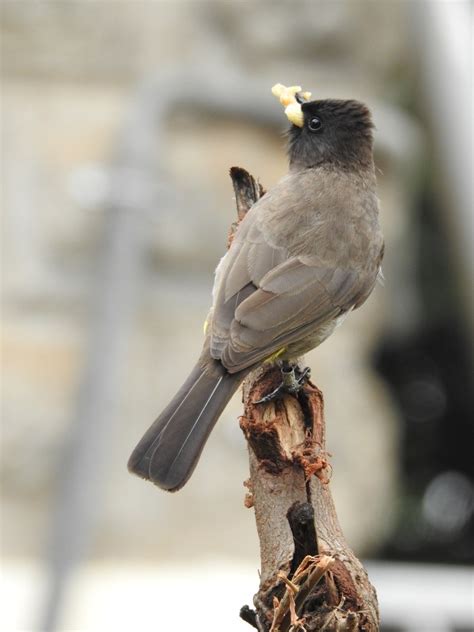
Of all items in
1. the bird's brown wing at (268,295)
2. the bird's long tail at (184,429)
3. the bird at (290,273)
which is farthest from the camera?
the bird's brown wing at (268,295)

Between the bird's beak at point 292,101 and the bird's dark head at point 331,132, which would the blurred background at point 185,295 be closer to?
the bird's dark head at point 331,132

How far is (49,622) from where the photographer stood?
5.58 meters

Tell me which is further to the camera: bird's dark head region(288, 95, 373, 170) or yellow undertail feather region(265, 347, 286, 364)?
bird's dark head region(288, 95, 373, 170)

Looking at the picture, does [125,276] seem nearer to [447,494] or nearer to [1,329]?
→ [1,329]

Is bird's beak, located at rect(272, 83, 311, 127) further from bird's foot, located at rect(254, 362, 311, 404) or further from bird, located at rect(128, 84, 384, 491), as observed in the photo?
bird's foot, located at rect(254, 362, 311, 404)

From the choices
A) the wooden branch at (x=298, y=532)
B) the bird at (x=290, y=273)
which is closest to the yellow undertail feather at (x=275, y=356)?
the bird at (x=290, y=273)

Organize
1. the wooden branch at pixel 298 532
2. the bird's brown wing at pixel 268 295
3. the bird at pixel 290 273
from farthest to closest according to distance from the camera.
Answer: the bird's brown wing at pixel 268 295, the bird at pixel 290 273, the wooden branch at pixel 298 532

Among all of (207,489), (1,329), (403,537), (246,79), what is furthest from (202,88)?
(403,537)

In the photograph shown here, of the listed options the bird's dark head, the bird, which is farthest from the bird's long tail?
the bird's dark head

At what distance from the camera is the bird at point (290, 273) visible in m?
3.54

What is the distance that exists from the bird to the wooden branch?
217mm

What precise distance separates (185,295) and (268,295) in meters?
2.69

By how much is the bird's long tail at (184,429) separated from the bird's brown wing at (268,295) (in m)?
0.09

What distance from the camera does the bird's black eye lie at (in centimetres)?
464
